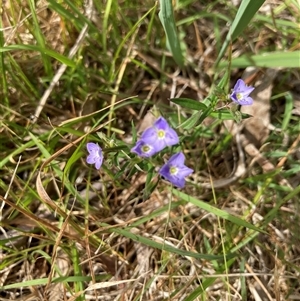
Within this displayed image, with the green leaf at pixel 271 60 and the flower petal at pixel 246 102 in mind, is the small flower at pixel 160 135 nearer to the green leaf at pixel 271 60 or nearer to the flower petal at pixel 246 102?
the flower petal at pixel 246 102

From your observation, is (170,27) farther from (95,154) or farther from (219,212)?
(219,212)

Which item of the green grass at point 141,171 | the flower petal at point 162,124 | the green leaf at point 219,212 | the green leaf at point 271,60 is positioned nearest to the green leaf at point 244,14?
the green grass at point 141,171

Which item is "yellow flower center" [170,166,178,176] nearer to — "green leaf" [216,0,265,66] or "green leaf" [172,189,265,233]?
"green leaf" [172,189,265,233]

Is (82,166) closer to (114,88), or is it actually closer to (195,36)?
(114,88)

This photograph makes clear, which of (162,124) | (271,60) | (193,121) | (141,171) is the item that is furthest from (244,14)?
(141,171)

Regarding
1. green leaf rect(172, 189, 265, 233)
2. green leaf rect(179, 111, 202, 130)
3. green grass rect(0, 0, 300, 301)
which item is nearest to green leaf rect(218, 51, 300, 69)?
green grass rect(0, 0, 300, 301)

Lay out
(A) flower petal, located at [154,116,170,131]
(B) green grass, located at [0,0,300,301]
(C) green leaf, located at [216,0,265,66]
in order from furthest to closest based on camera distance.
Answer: (B) green grass, located at [0,0,300,301]
(C) green leaf, located at [216,0,265,66]
(A) flower petal, located at [154,116,170,131]
